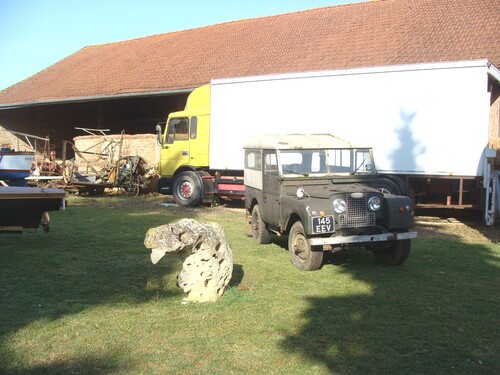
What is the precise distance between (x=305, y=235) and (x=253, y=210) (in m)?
2.46

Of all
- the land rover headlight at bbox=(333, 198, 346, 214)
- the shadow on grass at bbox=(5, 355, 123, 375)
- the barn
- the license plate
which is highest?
the barn

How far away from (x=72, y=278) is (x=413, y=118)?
8.09 m

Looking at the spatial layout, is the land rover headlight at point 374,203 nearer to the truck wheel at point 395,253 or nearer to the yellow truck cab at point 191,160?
the truck wheel at point 395,253

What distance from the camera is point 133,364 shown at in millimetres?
4008

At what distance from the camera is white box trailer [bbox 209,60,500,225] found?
428 inches

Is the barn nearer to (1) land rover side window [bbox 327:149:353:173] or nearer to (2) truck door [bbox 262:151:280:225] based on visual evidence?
(1) land rover side window [bbox 327:149:353:173]

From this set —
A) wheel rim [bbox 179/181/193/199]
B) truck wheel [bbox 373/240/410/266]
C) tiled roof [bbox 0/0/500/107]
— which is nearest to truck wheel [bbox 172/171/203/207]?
wheel rim [bbox 179/181/193/199]

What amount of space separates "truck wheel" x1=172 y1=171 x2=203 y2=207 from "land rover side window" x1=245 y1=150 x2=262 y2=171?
18.2 ft

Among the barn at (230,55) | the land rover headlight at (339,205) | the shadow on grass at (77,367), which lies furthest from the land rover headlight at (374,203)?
the barn at (230,55)

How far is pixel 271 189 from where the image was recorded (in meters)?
8.02

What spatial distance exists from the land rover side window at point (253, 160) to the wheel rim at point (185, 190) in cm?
589

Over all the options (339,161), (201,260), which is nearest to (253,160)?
(339,161)

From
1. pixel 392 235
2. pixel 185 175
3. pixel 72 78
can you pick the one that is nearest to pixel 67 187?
pixel 185 175

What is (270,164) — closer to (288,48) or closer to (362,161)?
(362,161)
